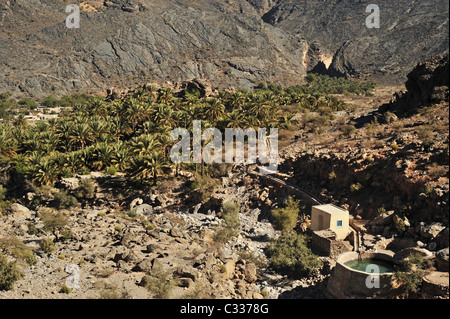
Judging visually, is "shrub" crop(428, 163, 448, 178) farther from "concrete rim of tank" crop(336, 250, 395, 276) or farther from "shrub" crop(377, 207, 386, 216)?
"concrete rim of tank" crop(336, 250, 395, 276)

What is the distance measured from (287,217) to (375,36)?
124 m

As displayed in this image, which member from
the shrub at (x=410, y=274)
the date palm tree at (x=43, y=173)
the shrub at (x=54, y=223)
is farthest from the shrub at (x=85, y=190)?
the shrub at (x=410, y=274)

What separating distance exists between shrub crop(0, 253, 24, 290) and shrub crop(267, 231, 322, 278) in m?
14.9

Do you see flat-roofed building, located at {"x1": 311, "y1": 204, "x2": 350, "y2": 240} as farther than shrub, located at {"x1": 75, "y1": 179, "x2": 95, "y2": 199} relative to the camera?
No

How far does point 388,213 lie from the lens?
88.6ft

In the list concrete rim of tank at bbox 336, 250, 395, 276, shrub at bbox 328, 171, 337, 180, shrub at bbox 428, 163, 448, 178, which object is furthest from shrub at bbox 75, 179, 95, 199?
shrub at bbox 428, 163, 448, 178

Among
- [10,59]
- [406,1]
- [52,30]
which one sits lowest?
[10,59]

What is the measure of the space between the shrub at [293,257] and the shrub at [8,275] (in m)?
14.9

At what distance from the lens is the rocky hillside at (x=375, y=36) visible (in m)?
118

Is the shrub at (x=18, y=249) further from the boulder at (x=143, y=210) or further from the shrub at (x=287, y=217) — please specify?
the shrub at (x=287, y=217)

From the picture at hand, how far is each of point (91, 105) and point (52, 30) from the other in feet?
239

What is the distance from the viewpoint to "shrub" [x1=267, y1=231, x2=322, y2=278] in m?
→ 25.0
